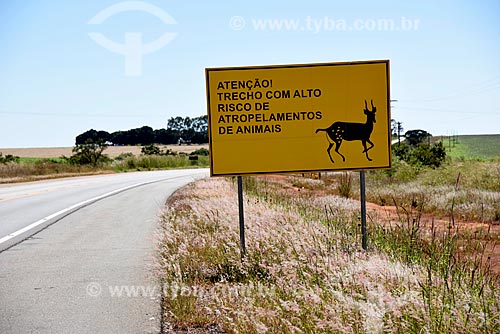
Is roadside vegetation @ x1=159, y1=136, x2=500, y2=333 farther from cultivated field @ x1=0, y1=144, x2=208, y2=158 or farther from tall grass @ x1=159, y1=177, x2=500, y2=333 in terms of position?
cultivated field @ x1=0, y1=144, x2=208, y2=158

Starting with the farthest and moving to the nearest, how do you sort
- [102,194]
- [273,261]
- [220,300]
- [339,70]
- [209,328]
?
[102,194], [339,70], [273,261], [220,300], [209,328]

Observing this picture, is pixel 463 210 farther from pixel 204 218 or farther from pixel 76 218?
pixel 76 218

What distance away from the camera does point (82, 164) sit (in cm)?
5081

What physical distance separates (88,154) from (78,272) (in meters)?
46.0

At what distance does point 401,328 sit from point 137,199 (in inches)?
642

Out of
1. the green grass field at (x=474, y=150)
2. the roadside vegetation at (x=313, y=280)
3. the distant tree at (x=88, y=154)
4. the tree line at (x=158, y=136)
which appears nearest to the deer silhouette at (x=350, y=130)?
the roadside vegetation at (x=313, y=280)

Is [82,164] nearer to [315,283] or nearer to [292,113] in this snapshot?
[292,113]

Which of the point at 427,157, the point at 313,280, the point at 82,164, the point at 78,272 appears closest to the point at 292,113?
the point at 313,280

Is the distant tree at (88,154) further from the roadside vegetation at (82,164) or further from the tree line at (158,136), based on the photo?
the tree line at (158,136)

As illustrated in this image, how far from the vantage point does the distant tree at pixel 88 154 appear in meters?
51.1

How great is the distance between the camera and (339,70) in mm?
7781

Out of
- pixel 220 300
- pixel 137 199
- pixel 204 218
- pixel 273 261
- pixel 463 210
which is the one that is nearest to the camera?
pixel 220 300

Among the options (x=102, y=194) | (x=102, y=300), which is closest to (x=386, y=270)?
(x=102, y=300)

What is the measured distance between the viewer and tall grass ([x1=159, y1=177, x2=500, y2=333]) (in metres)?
4.39
